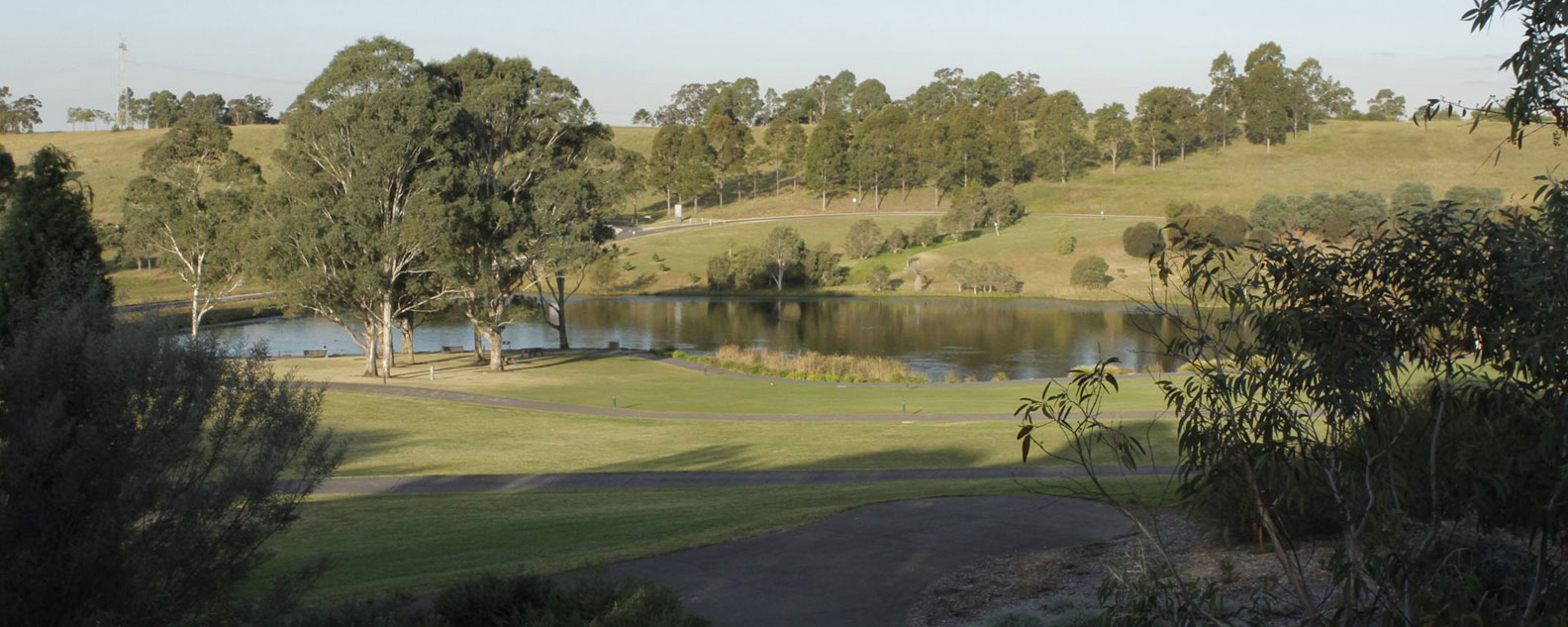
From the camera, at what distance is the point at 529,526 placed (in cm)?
1559

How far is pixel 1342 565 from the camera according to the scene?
5438 millimetres

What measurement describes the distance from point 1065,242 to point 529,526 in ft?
267

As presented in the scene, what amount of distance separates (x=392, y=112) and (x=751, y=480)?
1006 inches

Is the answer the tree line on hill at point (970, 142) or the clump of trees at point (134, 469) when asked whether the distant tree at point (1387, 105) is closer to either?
the tree line on hill at point (970, 142)

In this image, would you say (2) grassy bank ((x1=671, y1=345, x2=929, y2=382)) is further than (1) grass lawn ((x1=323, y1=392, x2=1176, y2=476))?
Yes

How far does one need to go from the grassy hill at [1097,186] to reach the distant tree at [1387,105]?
4538cm

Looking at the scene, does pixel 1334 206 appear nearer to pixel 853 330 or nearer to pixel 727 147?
pixel 853 330

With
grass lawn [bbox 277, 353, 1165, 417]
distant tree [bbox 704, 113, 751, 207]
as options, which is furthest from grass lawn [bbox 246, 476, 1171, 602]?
distant tree [bbox 704, 113, 751, 207]

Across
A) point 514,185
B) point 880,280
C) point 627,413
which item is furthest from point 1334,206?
point 627,413

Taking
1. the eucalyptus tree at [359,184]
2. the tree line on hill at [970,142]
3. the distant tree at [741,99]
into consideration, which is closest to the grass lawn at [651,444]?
the eucalyptus tree at [359,184]

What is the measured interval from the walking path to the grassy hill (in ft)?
169

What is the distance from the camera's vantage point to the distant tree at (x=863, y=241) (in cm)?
9781

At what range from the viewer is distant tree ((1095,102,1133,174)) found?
405 ft

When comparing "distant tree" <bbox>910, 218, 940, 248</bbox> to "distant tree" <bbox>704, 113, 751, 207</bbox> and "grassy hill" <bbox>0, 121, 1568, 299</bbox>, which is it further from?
"distant tree" <bbox>704, 113, 751, 207</bbox>
